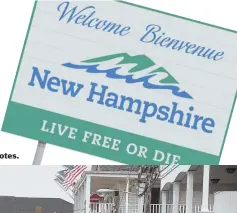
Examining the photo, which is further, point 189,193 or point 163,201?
point 189,193

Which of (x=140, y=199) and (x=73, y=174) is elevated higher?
(x=73, y=174)

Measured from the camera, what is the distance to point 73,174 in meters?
7.20

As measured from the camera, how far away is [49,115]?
866cm

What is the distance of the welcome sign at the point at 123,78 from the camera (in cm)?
870

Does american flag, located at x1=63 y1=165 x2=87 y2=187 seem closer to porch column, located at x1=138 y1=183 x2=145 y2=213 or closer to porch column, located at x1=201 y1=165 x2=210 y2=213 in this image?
porch column, located at x1=138 y1=183 x2=145 y2=213

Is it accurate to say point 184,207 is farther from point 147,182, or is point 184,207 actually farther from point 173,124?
point 173,124

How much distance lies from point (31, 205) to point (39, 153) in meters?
0.96

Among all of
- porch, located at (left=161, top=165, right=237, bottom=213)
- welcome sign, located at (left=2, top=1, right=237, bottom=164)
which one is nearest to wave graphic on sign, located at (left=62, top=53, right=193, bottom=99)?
welcome sign, located at (left=2, top=1, right=237, bottom=164)

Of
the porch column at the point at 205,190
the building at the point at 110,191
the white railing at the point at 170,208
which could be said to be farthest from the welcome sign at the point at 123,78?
the building at the point at 110,191

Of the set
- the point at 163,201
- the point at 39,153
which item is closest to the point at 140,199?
the point at 163,201

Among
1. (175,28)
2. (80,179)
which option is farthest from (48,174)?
(175,28)

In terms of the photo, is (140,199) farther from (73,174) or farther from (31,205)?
(31,205)

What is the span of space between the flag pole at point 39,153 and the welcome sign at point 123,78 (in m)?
0.36

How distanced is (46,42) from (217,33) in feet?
6.66
